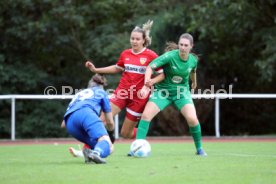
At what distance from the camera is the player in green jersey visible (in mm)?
10750

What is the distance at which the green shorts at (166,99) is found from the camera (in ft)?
35.6

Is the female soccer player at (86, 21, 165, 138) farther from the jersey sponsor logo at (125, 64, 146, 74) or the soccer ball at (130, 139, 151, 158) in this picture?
the soccer ball at (130, 139, 151, 158)

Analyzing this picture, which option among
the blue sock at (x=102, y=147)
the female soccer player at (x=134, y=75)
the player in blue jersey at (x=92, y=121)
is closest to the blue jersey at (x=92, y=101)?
the player in blue jersey at (x=92, y=121)

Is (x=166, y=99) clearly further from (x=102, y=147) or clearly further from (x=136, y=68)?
(x=102, y=147)

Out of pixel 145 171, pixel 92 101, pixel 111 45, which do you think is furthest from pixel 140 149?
pixel 111 45

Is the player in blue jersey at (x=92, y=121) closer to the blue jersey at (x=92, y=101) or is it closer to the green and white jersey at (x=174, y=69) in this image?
the blue jersey at (x=92, y=101)

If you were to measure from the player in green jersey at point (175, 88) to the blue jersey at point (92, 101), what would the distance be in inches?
58.0

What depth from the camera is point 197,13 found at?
69.0 feet

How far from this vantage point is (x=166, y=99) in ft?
35.9

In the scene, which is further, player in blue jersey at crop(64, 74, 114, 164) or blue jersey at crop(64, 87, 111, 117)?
blue jersey at crop(64, 87, 111, 117)

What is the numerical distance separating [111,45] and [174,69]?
11.3 m

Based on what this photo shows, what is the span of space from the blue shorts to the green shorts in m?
1.86

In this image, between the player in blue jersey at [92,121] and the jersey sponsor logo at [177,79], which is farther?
the jersey sponsor logo at [177,79]

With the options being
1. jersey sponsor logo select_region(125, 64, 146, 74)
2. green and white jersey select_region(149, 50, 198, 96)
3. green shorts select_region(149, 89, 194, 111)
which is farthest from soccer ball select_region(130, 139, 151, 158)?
jersey sponsor logo select_region(125, 64, 146, 74)
